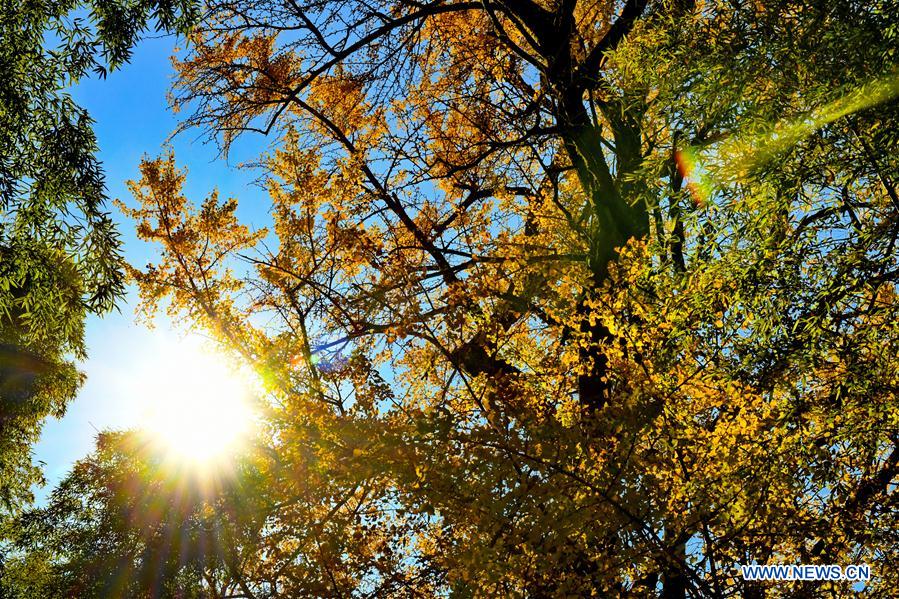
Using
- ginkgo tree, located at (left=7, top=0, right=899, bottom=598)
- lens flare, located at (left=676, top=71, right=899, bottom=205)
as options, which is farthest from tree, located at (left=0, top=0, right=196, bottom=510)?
lens flare, located at (left=676, top=71, right=899, bottom=205)

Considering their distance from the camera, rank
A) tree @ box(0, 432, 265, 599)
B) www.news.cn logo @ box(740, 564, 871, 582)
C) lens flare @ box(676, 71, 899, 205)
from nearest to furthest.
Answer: lens flare @ box(676, 71, 899, 205)
www.news.cn logo @ box(740, 564, 871, 582)
tree @ box(0, 432, 265, 599)

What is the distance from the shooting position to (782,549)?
664 centimetres

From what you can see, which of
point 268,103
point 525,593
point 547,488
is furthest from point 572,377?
point 268,103

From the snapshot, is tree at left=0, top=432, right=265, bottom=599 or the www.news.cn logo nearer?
the www.news.cn logo

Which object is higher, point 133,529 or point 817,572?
point 133,529

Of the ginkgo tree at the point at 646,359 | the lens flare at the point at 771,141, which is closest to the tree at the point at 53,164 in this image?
the ginkgo tree at the point at 646,359

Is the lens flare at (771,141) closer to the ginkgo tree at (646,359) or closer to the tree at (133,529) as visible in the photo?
the ginkgo tree at (646,359)

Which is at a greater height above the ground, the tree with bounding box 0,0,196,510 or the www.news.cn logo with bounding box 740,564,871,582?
the tree with bounding box 0,0,196,510

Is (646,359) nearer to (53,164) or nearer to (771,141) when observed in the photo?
(771,141)

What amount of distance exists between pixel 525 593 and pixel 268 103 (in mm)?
8967

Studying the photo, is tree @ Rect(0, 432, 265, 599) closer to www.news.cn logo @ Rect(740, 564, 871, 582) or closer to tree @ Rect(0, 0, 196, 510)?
tree @ Rect(0, 0, 196, 510)

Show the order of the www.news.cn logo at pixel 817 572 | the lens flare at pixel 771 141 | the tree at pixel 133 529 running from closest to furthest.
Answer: the lens flare at pixel 771 141, the www.news.cn logo at pixel 817 572, the tree at pixel 133 529

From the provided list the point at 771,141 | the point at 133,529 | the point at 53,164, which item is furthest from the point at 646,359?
the point at 133,529

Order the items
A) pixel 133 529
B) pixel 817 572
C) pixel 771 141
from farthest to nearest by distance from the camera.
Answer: pixel 133 529 → pixel 817 572 → pixel 771 141
